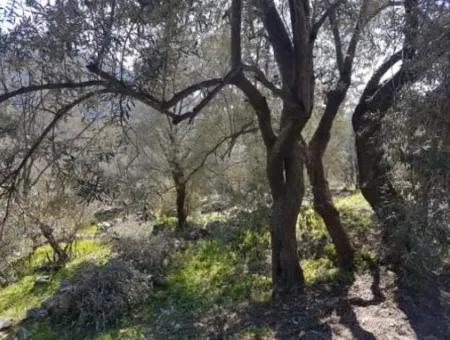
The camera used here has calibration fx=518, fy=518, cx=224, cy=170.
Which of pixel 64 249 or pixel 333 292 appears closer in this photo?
pixel 333 292

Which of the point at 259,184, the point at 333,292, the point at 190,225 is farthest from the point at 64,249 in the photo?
the point at 333,292

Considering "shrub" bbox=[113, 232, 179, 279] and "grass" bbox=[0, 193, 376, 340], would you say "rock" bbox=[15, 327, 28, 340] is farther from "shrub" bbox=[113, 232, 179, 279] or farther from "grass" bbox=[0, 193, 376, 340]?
"shrub" bbox=[113, 232, 179, 279]

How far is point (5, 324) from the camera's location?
27.3ft

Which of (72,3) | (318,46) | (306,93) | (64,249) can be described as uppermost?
(318,46)

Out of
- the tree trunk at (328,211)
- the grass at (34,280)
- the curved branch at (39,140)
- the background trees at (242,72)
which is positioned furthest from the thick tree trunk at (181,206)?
the curved branch at (39,140)

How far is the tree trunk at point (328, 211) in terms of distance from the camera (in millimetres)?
7469

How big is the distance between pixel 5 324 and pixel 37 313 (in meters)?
0.50

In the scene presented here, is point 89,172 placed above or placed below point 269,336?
above

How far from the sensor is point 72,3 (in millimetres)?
3902

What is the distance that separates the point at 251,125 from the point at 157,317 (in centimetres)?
407

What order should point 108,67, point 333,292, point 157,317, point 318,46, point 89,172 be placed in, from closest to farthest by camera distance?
point 108,67 < point 89,172 < point 333,292 < point 157,317 < point 318,46

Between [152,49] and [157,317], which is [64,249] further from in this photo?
[152,49]

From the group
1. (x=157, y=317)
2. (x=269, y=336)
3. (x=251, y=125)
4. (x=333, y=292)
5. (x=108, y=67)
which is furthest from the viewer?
(x=251, y=125)

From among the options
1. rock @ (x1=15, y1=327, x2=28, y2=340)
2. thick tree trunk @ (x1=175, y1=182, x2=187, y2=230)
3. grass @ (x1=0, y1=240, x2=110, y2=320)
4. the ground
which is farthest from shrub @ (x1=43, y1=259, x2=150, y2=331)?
thick tree trunk @ (x1=175, y1=182, x2=187, y2=230)
